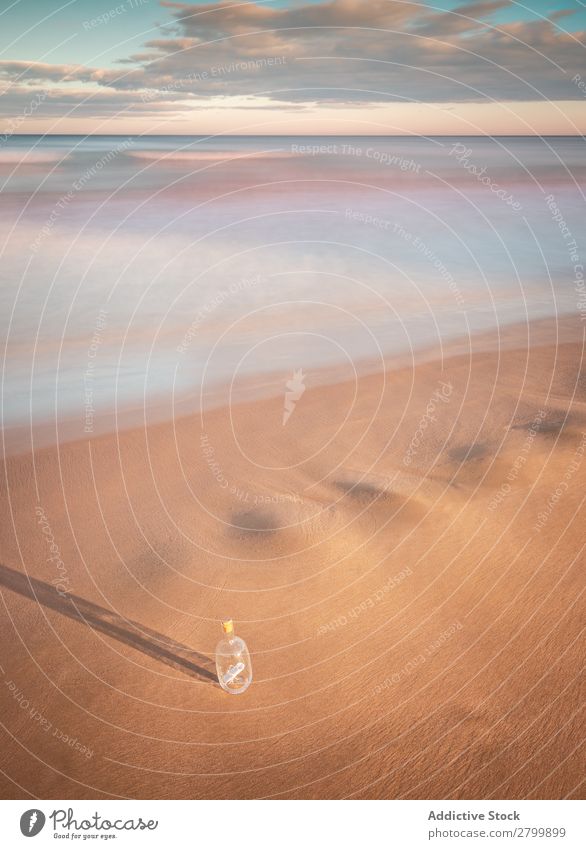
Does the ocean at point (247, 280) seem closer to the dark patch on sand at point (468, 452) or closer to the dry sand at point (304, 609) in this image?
the dry sand at point (304, 609)

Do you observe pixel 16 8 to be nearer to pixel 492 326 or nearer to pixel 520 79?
pixel 492 326


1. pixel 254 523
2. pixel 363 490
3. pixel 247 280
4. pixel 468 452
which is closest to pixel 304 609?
pixel 254 523

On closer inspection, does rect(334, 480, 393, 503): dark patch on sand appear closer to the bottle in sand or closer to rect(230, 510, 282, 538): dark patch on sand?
rect(230, 510, 282, 538): dark patch on sand

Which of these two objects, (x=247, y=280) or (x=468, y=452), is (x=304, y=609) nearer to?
(x=468, y=452)

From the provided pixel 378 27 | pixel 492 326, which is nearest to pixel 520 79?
pixel 378 27

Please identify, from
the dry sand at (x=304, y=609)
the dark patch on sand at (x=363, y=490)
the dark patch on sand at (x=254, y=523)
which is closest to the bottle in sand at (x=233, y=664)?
the dry sand at (x=304, y=609)
